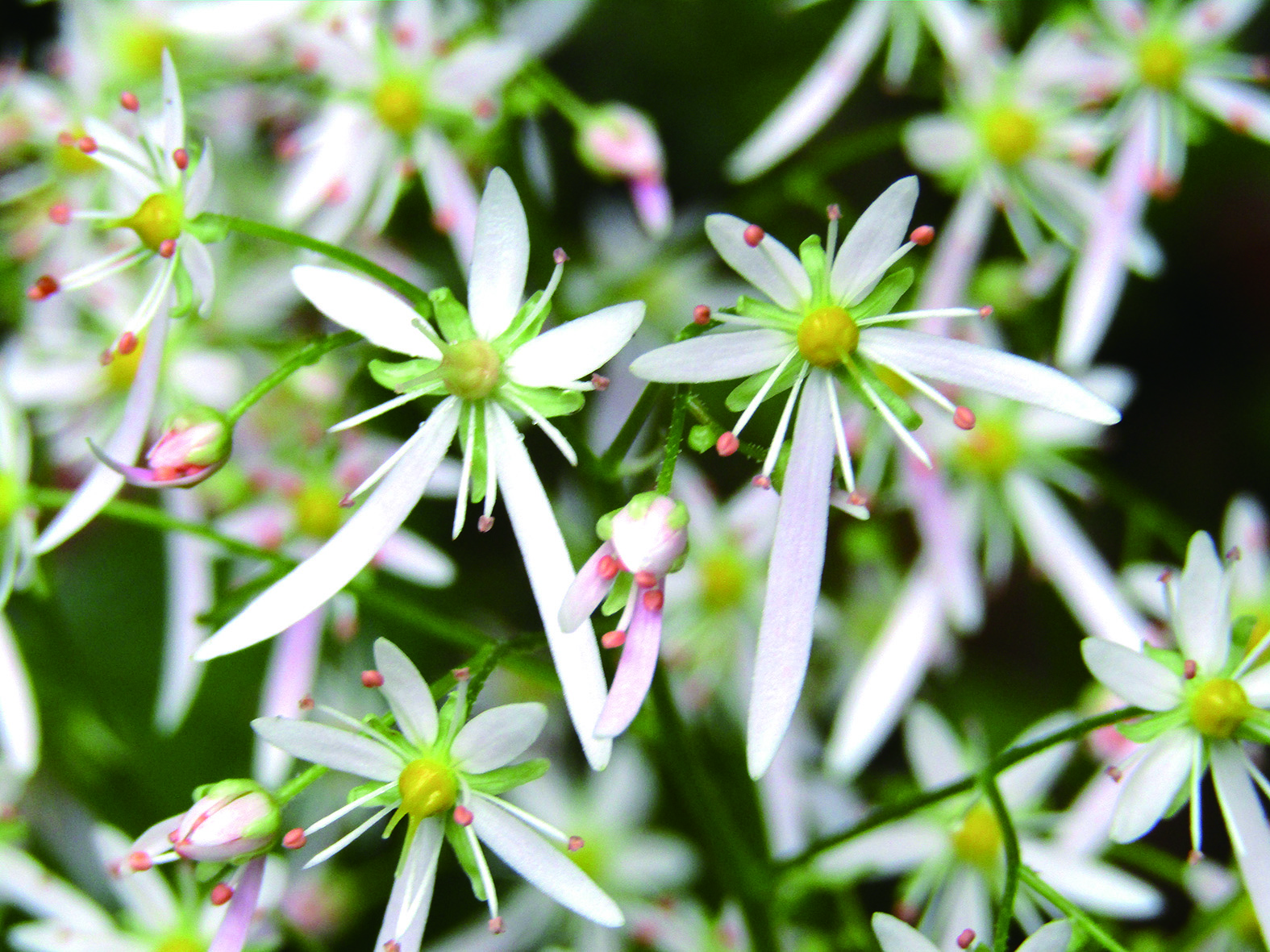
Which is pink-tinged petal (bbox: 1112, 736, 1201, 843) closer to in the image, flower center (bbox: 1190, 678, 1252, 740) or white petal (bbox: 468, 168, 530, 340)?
flower center (bbox: 1190, 678, 1252, 740)

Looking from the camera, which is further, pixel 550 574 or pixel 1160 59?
pixel 1160 59

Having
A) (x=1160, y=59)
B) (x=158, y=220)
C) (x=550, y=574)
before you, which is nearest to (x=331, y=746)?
(x=550, y=574)

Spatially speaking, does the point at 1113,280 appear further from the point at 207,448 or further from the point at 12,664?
the point at 12,664

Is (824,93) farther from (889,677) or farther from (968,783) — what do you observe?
(968,783)

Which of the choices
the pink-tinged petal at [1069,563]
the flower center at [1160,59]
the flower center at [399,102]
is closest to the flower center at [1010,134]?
the flower center at [1160,59]

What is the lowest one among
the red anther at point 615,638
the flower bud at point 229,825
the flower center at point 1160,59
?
the flower bud at point 229,825

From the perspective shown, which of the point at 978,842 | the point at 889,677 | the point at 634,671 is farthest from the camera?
the point at 889,677

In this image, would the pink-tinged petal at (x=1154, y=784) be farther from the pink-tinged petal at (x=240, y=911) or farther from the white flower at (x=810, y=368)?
the pink-tinged petal at (x=240, y=911)
